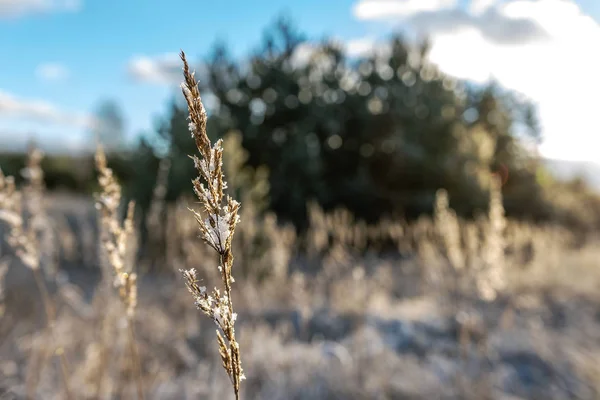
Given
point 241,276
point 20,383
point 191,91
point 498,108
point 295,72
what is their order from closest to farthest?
1. point 191,91
2. point 20,383
3. point 241,276
4. point 295,72
5. point 498,108

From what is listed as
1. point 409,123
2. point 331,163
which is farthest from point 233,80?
point 409,123

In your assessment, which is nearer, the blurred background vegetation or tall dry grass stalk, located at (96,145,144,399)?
tall dry grass stalk, located at (96,145,144,399)

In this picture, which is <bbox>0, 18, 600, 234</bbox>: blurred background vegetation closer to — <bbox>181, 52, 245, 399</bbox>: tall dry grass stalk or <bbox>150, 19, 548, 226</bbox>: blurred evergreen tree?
<bbox>150, 19, 548, 226</bbox>: blurred evergreen tree

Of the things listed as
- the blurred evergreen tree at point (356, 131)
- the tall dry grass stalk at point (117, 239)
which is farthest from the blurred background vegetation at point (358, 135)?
the tall dry grass stalk at point (117, 239)

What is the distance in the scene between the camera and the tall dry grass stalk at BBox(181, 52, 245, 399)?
2.37ft

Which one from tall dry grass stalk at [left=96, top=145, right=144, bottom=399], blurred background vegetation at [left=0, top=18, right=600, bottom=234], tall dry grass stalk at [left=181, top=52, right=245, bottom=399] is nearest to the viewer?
tall dry grass stalk at [left=181, top=52, right=245, bottom=399]

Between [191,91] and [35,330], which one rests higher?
[191,91]

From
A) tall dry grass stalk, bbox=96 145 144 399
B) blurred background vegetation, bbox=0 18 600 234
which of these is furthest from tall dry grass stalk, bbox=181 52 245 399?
blurred background vegetation, bbox=0 18 600 234

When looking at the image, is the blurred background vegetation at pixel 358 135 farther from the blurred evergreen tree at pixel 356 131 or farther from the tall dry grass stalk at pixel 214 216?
the tall dry grass stalk at pixel 214 216

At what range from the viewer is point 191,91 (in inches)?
28.4

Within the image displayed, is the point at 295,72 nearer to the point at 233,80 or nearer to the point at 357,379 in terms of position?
the point at 233,80

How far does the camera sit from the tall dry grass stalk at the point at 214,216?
724 millimetres

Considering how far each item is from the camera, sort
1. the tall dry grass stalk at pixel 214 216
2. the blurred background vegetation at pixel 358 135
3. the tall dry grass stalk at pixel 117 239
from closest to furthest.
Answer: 1. the tall dry grass stalk at pixel 214 216
2. the tall dry grass stalk at pixel 117 239
3. the blurred background vegetation at pixel 358 135

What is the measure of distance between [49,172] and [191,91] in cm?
2104
